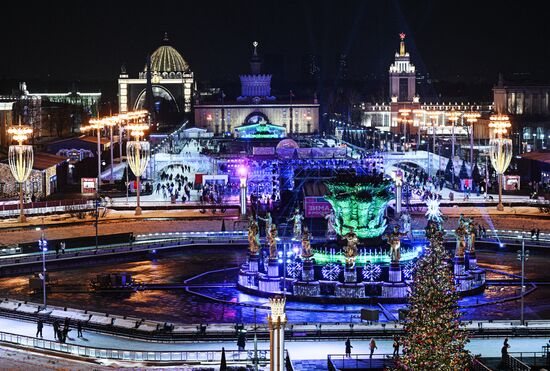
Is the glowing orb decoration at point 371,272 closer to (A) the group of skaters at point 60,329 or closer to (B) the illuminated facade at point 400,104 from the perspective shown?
(A) the group of skaters at point 60,329

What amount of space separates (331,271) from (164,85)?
14727 cm

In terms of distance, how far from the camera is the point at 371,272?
39.3 m

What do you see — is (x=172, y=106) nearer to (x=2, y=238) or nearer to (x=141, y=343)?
(x=2, y=238)

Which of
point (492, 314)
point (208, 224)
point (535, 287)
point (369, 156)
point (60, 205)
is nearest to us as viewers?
point (492, 314)

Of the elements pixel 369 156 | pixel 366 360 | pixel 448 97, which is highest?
pixel 448 97

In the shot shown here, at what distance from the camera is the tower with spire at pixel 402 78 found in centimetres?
15562

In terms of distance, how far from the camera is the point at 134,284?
4144cm

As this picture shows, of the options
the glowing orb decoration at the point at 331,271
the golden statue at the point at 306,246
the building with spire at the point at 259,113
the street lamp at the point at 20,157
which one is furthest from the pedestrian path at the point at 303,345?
the building with spire at the point at 259,113

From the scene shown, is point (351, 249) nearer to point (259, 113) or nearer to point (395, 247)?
point (395, 247)

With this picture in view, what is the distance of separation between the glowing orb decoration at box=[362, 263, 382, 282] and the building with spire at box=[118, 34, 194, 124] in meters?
139

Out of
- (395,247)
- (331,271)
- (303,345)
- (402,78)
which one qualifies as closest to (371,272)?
(331,271)

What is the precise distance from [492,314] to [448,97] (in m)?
141

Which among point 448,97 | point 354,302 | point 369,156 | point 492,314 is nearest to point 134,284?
point 354,302

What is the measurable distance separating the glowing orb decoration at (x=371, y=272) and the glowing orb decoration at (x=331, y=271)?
2.86 ft
